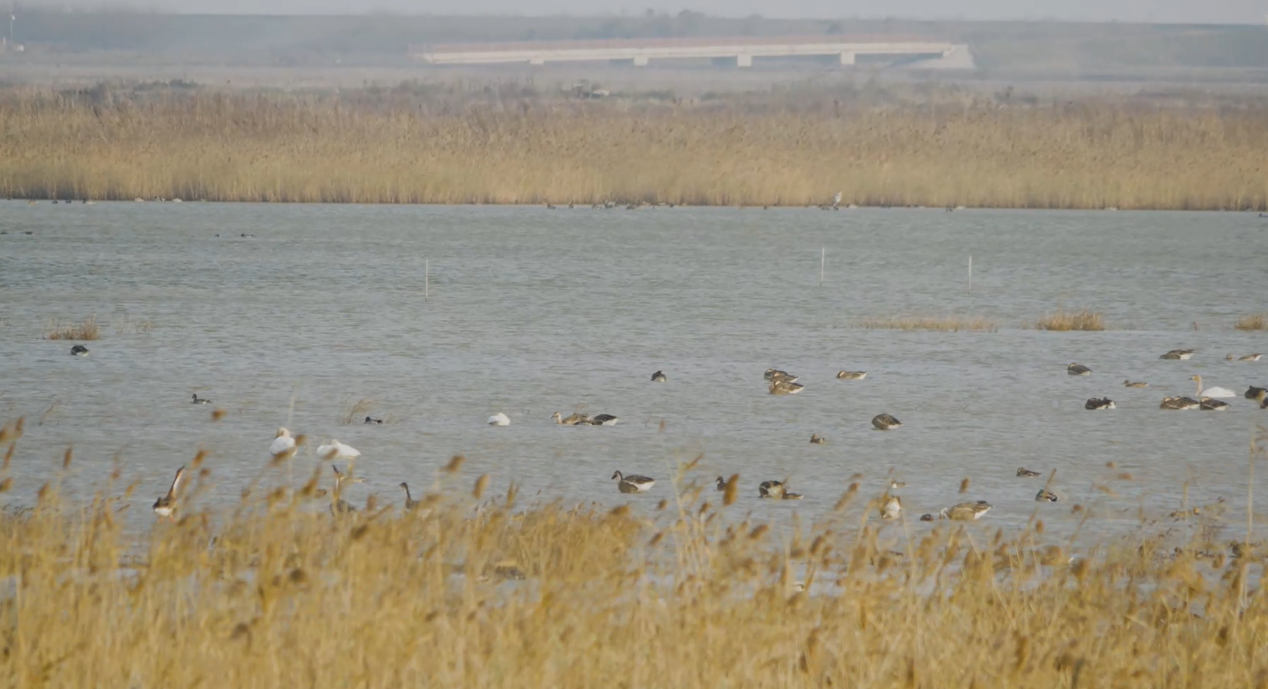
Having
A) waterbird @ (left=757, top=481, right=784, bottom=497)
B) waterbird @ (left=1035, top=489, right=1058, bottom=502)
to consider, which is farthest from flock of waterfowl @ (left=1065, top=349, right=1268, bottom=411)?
waterbird @ (left=757, top=481, right=784, bottom=497)

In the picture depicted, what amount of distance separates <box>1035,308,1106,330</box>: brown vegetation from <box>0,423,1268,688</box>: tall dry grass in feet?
44.6

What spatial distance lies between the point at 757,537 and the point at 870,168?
38382mm

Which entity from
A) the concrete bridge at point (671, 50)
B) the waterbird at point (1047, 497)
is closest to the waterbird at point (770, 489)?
the waterbird at point (1047, 497)

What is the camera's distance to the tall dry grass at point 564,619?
18.8 feet

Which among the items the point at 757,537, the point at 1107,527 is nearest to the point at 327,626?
the point at 757,537

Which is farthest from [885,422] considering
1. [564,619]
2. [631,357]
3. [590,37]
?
[590,37]

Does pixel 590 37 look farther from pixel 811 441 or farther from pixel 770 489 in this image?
pixel 770 489

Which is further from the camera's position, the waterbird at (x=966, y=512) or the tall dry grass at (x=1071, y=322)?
the tall dry grass at (x=1071, y=322)

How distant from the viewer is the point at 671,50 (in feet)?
519

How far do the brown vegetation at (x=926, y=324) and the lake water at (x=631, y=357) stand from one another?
0.34 meters

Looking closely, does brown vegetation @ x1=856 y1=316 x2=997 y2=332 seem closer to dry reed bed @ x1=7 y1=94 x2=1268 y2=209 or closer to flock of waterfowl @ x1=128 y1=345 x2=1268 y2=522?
flock of waterfowl @ x1=128 y1=345 x2=1268 y2=522

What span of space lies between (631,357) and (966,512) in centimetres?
840

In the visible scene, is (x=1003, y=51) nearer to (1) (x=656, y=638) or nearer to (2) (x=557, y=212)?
(2) (x=557, y=212)

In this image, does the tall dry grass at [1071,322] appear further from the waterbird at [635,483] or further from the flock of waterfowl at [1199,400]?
the waterbird at [635,483]
